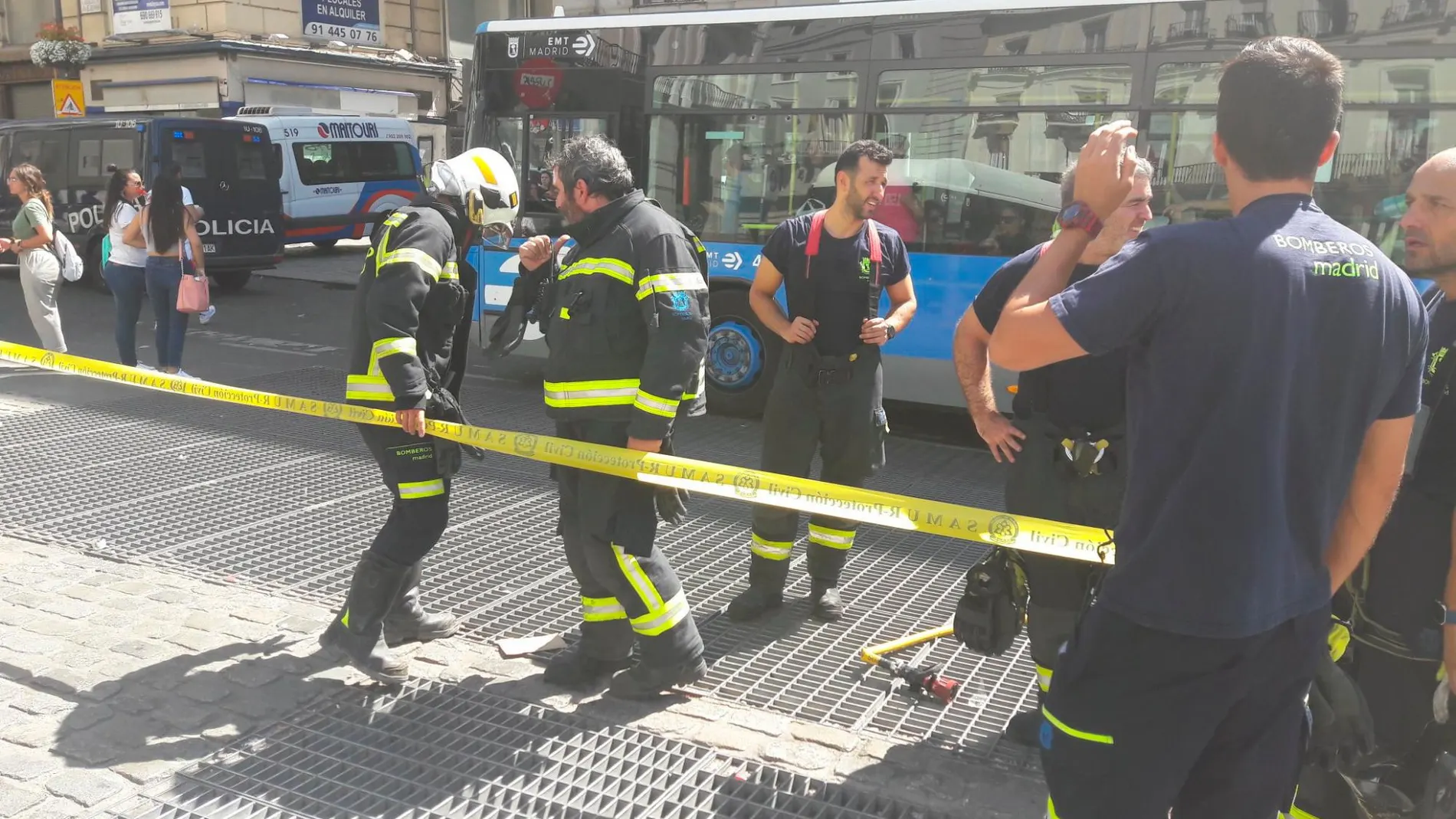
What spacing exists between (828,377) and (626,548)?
1.30 meters

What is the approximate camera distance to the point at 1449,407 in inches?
92.4

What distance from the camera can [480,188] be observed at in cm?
395

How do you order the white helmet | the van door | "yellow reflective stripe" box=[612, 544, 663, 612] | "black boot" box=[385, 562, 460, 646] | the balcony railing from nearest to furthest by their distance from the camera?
"yellow reflective stripe" box=[612, 544, 663, 612] < the white helmet < "black boot" box=[385, 562, 460, 646] < the balcony railing < the van door

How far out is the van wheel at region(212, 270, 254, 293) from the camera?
1647 cm

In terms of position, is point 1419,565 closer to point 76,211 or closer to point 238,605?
point 238,605

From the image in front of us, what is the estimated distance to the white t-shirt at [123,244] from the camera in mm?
8992

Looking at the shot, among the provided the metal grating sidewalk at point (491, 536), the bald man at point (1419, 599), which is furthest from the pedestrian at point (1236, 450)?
the metal grating sidewalk at point (491, 536)

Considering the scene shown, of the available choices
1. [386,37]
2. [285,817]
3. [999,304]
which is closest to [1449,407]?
[999,304]

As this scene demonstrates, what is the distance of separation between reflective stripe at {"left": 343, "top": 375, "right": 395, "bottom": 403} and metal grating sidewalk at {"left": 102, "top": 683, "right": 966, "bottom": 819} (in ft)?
3.53

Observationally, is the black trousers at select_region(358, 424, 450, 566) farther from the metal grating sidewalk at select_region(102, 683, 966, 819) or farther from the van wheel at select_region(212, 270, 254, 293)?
the van wheel at select_region(212, 270, 254, 293)

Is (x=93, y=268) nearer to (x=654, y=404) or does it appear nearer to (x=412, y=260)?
(x=412, y=260)

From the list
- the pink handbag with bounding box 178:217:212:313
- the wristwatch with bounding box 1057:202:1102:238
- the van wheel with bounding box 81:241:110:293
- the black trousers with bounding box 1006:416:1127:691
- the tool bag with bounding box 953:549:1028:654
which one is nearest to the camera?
the wristwatch with bounding box 1057:202:1102:238

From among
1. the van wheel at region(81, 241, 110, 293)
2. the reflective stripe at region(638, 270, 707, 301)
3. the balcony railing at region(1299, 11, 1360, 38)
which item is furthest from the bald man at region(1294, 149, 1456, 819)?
the van wheel at region(81, 241, 110, 293)

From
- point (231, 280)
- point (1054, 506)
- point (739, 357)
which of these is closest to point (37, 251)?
point (739, 357)
